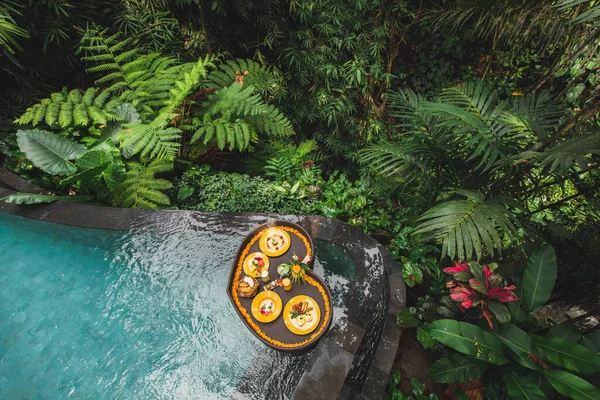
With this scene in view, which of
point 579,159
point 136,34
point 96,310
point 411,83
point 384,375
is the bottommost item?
point 96,310

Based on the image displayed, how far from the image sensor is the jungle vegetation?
6.51 ft

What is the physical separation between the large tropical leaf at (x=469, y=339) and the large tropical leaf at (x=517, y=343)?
57mm

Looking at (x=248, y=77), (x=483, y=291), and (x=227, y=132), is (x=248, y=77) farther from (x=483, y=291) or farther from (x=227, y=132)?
(x=483, y=291)

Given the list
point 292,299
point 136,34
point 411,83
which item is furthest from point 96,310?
point 411,83

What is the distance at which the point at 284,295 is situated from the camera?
2254mm

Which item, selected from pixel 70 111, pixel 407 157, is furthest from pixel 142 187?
pixel 407 157

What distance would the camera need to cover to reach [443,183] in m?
2.50

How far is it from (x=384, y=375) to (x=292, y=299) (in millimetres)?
794

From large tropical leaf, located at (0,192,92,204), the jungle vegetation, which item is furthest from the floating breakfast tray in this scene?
large tropical leaf, located at (0,192,92,204)

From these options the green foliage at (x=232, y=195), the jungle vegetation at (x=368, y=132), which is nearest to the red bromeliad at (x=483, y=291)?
the jungle vegetation at (x=368, y=132)

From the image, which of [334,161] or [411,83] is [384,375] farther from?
[411,83]

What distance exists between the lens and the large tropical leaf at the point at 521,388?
182 cm

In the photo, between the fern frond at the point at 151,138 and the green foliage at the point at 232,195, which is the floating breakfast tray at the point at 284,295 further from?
the fern frond at the point at 151,138

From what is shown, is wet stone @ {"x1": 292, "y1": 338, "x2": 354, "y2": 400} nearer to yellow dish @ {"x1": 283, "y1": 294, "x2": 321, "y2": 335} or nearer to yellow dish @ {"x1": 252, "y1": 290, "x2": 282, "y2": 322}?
yellow dish @ {"x1": 283, "y1": 294, "x2": 321, "y2": 335}
